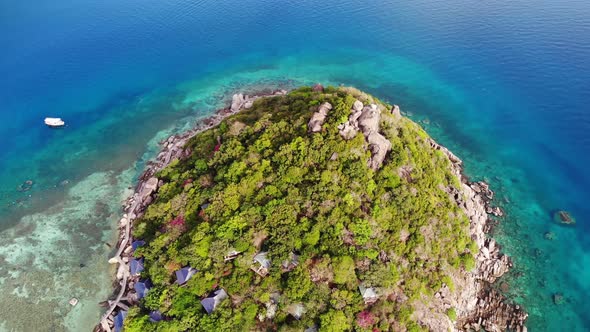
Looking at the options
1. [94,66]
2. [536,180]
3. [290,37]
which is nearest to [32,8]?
[94,66]

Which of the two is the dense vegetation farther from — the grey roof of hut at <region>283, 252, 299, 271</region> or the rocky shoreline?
the rocky shoreline

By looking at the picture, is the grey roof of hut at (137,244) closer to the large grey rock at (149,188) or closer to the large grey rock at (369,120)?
the large grey rock at (149,188)

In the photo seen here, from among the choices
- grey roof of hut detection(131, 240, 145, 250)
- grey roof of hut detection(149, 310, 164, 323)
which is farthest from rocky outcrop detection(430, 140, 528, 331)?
grey roof of hut detection(131, 240, 145, 250)

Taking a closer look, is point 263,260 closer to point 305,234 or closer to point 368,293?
point 305,234

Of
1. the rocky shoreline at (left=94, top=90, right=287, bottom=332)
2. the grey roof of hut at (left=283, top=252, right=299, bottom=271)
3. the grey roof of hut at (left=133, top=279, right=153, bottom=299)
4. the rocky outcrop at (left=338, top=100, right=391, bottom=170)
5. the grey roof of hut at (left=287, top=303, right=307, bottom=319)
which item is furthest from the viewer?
the rocky outcrop at (left=338, top=100, right=391, bottom=170)

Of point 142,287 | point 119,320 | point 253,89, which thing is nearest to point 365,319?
point 142,287

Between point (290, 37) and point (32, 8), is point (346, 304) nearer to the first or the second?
point (290, 37)
